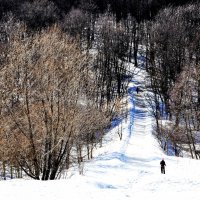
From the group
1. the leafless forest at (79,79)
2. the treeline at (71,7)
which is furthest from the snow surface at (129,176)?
the treeline at (71,7)

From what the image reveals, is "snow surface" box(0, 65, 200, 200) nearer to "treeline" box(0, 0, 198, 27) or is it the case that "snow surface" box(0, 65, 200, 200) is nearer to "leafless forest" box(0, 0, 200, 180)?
"leafless forest" box(0, 0, 200, 180)

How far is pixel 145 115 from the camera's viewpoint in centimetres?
7044

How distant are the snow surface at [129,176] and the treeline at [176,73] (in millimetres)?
2627

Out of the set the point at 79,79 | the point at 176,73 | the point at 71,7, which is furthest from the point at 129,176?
the point at 71,7

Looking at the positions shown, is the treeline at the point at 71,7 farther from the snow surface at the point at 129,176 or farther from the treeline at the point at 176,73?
the snow surface at the point at 129,176

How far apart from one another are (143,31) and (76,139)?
8135 cm

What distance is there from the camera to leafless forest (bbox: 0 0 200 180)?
2672 centimetres

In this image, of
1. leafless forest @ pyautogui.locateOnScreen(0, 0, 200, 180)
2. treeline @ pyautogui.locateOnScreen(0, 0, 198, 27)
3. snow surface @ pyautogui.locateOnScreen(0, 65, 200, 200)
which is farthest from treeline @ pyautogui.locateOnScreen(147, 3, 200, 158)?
treeline @ pyautogui.locateOnScreen(0, 0, 198, 27)

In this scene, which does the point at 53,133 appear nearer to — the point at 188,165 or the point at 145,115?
the point at 188,165

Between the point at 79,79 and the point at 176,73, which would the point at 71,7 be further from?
the point at 79,79

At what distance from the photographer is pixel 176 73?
74.5m

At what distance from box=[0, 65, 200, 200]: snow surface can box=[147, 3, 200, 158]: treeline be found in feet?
8.62

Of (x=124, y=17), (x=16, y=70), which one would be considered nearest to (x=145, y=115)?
(x=16, y=70)

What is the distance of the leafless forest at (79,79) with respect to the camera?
26.7m
